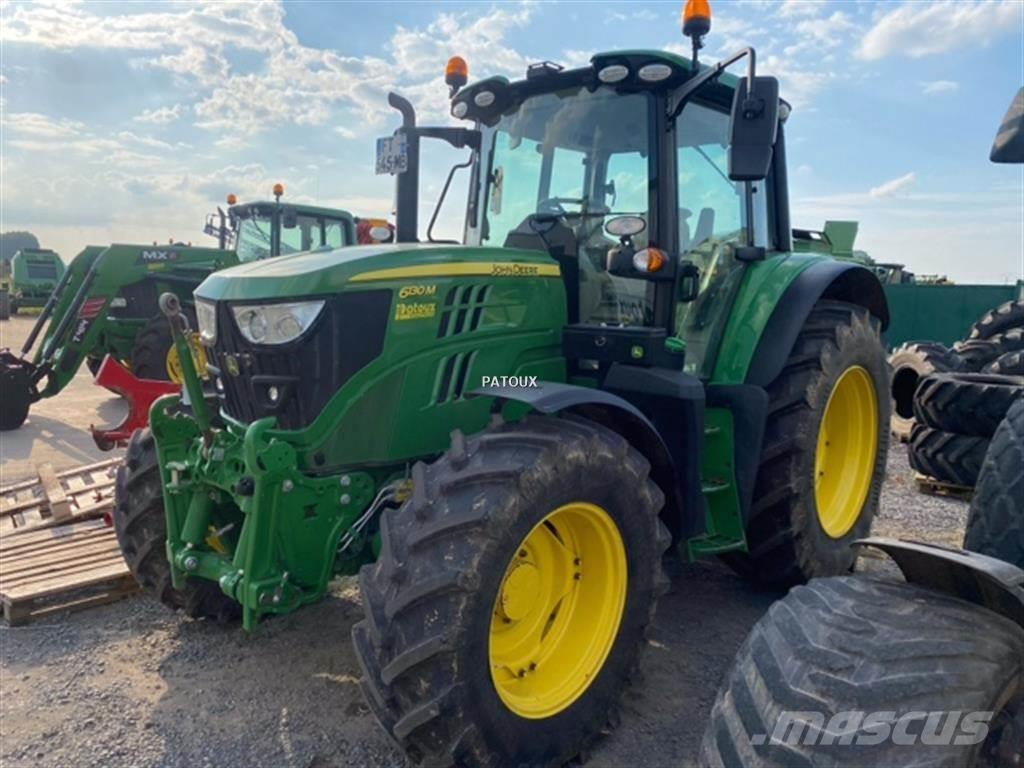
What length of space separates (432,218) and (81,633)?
8.68 ft

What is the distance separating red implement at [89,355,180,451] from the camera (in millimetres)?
6125

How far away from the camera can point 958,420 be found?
5.77 metres

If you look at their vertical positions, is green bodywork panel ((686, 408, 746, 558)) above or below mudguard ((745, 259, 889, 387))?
below

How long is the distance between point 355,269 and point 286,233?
7.85 meters

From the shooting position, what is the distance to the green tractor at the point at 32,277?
83.7 ft

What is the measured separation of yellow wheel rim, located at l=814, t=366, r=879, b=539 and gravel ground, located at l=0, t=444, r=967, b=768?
0.70 meters

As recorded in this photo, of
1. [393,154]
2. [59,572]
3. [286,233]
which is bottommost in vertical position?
[59,572]

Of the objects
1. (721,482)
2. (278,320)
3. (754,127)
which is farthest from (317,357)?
(721,482)

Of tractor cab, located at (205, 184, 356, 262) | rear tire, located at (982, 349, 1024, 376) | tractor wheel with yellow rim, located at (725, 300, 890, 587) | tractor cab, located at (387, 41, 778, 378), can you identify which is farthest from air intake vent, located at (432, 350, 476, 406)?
tractor cab, located at (205, 184, 356, 262)

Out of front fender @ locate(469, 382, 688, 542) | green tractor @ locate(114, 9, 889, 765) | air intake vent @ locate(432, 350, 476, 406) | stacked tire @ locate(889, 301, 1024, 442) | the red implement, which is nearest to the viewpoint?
green tractor @ locate(114, 9, 889, 765)

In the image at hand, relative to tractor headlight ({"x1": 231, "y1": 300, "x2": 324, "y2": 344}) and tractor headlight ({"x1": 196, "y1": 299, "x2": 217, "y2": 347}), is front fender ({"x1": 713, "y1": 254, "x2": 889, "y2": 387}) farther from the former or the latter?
tractor headlight ({"x1": 196, "y1": 299, "x2": 217, "y2": 347})

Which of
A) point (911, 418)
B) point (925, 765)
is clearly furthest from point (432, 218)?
point (911, 418)

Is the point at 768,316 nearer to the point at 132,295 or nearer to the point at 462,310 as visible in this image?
the point at 462,310

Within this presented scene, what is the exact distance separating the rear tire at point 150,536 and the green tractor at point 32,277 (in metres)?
25.5
